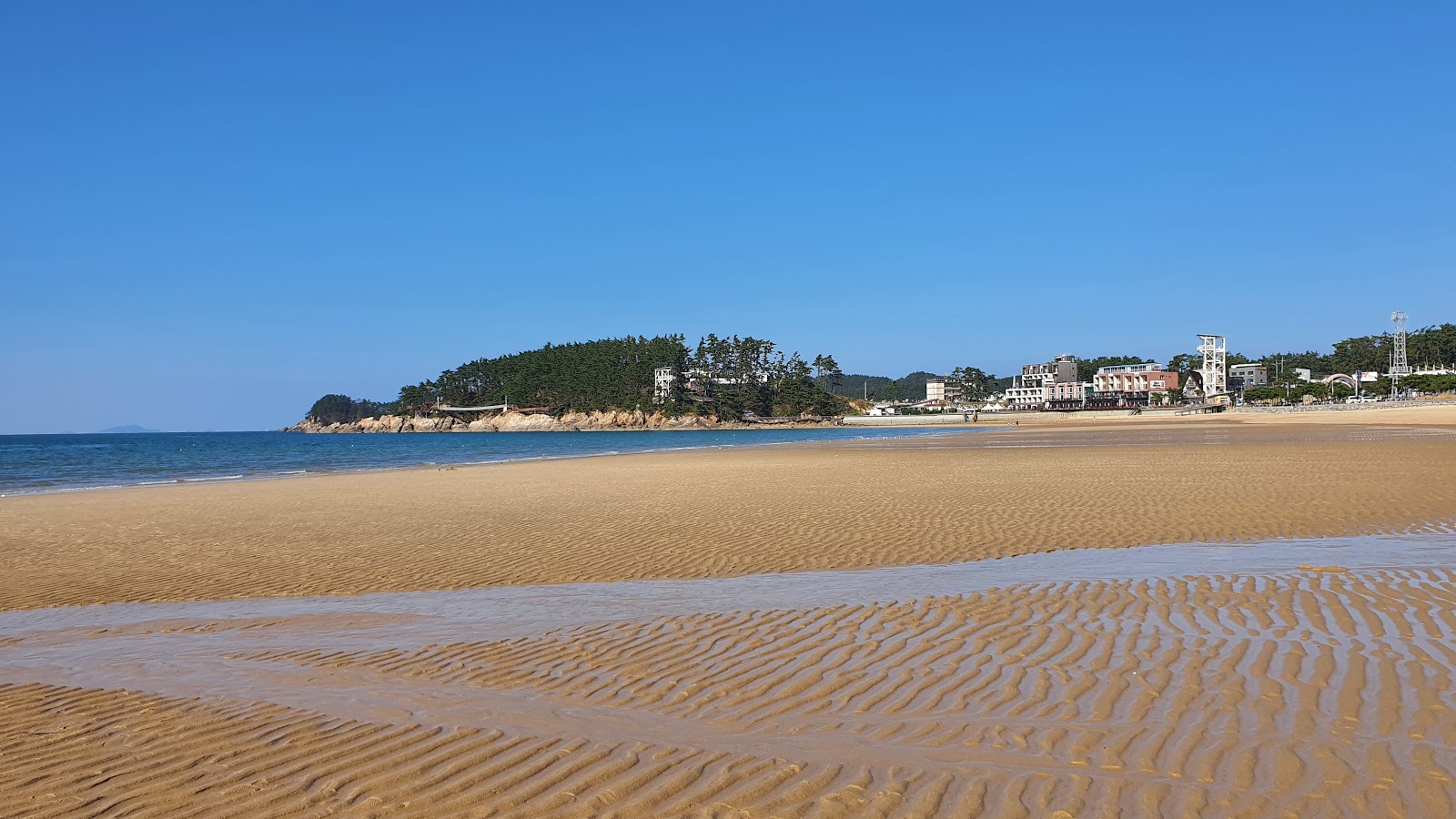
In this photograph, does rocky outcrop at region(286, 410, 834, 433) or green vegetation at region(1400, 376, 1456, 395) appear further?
rocky outcrop at region(286, 410, 834, 433)

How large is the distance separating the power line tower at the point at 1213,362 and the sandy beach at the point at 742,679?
168420 millimetres

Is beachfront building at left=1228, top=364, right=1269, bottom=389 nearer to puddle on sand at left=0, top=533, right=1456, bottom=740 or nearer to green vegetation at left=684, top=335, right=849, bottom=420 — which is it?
green vegetation at left=684, top=335, right=849, bottom=420

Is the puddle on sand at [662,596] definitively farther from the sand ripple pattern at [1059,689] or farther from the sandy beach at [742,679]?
the sand ripple pattern at [1059,689]

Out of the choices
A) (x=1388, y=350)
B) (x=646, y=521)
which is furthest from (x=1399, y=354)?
(x=646, y=521)

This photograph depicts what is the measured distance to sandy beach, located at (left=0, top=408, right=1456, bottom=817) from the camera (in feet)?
15.3

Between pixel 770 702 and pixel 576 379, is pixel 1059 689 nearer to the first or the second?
pixel 770 702

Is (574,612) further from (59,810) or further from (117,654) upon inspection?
(59,810)

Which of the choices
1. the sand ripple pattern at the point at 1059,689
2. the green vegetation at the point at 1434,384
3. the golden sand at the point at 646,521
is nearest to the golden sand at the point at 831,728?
the sand ripple pattern at the point at 1059,689

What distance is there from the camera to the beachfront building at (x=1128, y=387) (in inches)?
6831

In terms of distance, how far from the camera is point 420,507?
21312mm

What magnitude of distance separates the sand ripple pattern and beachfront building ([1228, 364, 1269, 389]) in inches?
7857

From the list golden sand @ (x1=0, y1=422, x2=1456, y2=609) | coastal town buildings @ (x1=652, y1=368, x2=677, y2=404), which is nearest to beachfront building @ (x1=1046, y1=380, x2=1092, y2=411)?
coastal town buildings @ (x1=652, y1=368, x2=677, y2=404)

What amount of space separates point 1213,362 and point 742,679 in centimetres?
18514

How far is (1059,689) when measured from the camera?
625 cm
